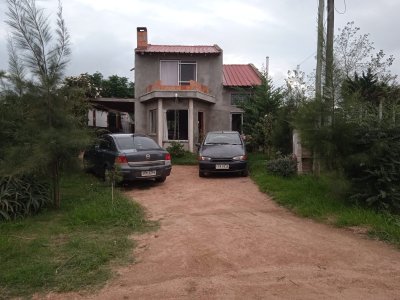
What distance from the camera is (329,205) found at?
7.60 metres

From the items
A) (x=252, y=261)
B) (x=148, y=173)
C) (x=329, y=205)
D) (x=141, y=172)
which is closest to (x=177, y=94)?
(x=148, y=173)

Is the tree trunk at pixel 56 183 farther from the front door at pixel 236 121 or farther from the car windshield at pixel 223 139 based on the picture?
the front door at pixel 236 121

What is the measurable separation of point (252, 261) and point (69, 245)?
2.67 m

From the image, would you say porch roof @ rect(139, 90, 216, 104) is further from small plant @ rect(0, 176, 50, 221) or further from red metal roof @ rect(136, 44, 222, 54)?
small plant @ rect(0, 176, 50, 221)

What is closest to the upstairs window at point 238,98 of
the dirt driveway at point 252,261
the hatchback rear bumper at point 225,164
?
the hatchback rear bumper at point 225,164

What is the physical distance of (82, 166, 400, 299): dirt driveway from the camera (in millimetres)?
4078

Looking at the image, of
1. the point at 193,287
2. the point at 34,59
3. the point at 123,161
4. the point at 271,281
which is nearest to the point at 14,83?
the point at 34,59

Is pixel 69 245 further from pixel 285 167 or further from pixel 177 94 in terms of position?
pixel 177 94

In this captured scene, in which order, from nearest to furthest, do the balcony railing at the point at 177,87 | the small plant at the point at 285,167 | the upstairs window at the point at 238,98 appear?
the small plant at the point at 285,167 → the balcony railing at the point at 177,87 → the upstairs window at the point at 238,98

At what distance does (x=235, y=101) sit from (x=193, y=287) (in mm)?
18119

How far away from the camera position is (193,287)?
418 centimetres

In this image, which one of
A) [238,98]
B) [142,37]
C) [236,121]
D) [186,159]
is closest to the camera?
[186,159]

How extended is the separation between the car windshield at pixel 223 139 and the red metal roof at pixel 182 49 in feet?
25.9

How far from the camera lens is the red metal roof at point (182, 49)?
20.6 m
